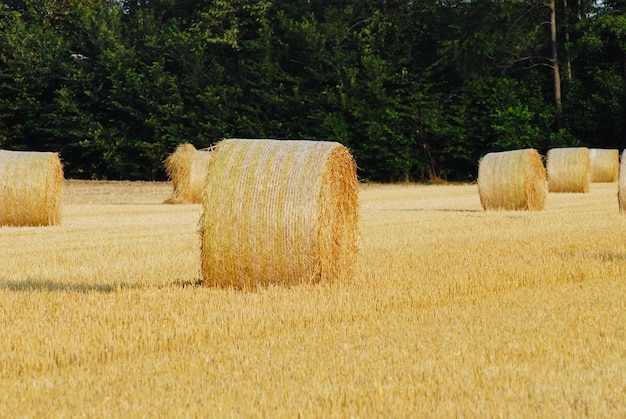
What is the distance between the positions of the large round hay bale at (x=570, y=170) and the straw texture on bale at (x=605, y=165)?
5603 millimetres

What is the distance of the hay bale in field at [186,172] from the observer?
914 inches

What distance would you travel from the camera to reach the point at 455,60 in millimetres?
36031

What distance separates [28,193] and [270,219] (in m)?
8.84

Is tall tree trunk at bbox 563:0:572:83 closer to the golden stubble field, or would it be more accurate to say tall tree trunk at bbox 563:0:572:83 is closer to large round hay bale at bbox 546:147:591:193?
large round hay bale at bbox 546:147:591:193

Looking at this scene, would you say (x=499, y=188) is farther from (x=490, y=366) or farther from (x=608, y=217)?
(x=490, y=366)

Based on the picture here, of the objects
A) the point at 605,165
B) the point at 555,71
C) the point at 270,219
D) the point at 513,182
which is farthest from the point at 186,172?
the point at 555,71

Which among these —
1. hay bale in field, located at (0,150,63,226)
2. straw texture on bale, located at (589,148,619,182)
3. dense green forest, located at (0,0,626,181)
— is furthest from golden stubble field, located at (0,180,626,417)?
dense green forest, located at (0,0,626,181)

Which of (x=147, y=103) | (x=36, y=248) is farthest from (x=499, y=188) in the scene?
(x=147, y=103)

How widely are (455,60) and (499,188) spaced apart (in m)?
18.8

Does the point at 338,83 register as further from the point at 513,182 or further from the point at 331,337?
the point at 331,337

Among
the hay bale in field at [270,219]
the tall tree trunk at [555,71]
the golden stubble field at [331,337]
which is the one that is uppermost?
the tall tree trunk at [555,71]

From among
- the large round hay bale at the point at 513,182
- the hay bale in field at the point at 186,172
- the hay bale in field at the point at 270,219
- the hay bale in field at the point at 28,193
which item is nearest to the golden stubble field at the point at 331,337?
the hay bale in field at the point at 270,219

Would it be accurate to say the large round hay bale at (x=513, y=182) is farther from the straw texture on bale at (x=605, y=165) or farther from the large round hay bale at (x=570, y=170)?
the straw texture on bale at (x=605, y=165)

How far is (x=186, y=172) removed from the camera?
76.4 ft
